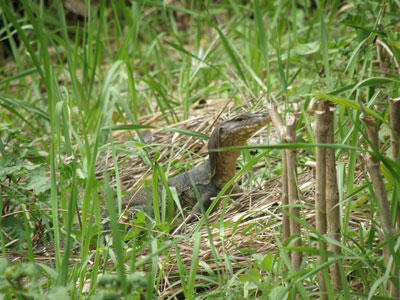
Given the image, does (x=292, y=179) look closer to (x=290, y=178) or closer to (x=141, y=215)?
(x=290, y=178)

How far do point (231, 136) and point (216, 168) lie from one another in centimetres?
41

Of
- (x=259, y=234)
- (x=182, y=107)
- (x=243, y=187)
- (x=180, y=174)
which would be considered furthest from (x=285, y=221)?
(x=182, y=107)

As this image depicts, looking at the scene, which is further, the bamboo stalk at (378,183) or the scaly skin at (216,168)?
the scaly skin at (216,168)

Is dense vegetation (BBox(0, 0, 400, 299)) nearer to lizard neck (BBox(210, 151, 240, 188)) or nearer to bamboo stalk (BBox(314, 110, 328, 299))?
bamboo stalk (BBox(314, 110, 328, 299))

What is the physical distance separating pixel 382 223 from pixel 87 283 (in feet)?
5.21

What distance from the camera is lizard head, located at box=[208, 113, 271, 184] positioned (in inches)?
156

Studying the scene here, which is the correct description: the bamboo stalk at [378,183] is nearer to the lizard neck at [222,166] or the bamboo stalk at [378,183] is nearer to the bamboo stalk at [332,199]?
the bamboo stalk at [332,199]

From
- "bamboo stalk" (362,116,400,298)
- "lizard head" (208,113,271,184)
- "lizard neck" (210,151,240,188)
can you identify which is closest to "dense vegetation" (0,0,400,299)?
"bamboo stalk" (362,116,400,298)

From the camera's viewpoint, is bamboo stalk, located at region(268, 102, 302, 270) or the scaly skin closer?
bamboo stalk, located at region(268, 102, 302, 270)

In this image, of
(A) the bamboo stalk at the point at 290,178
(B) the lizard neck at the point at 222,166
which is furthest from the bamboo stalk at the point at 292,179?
(B) the lizard neck at the point at 222,166

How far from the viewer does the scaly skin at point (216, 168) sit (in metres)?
4.05

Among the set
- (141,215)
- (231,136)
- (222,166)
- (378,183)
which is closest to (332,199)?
(378,183)

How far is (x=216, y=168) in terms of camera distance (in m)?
4.40

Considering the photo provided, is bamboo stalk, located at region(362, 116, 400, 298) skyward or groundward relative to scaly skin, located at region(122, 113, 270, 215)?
skyward
